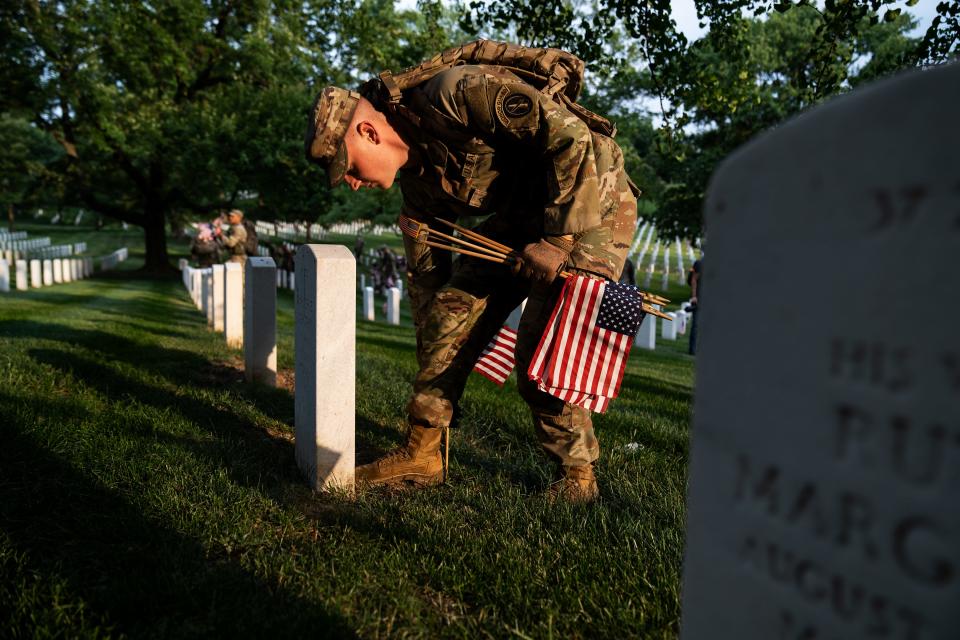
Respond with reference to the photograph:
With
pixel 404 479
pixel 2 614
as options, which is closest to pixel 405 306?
pixel 404 479

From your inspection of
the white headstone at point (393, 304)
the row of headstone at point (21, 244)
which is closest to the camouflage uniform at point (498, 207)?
the white headstone at point (393, 304)

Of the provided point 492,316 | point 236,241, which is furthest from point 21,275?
point 492,316

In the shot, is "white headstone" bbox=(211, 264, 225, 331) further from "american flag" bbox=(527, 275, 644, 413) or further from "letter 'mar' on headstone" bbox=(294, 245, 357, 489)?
"american flag" bbox=(527, 275, 644, 413)

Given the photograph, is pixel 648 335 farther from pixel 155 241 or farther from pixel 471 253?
pixel 155 241

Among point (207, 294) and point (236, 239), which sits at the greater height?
point (236, 239)

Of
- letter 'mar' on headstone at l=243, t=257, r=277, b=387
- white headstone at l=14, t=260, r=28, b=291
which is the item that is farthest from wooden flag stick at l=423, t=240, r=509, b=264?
white headstone at l=14, t=260, r=28, b=291

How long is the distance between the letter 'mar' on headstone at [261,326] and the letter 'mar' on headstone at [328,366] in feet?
8.03

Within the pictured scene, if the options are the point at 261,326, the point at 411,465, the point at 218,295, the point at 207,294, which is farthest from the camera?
the point at 207,294

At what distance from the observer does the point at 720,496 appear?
1.09 metres

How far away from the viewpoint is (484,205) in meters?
3.43

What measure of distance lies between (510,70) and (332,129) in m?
0.91

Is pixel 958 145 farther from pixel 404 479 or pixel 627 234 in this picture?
pixel 404 479

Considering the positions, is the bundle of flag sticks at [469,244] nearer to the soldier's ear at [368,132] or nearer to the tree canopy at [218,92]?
the soldier's ear at [368,132]

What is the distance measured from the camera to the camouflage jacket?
2.91 metres
